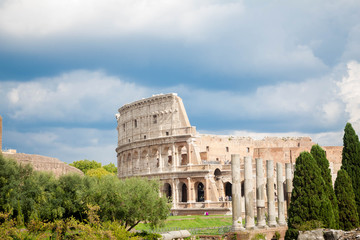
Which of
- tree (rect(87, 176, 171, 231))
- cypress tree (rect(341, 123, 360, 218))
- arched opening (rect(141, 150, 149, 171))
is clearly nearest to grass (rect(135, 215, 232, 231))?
tree (rect(87, 176, 171, 231))

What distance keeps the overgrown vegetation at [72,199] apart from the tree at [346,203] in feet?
39.3

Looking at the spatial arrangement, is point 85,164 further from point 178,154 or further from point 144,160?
point 178,154

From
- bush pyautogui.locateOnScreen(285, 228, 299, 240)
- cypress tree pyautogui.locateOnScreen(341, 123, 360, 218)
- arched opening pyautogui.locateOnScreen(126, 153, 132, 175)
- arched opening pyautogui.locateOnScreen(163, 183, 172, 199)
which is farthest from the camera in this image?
arched opening pyautogui.locateOnScreen(126, 153, 132, 175)

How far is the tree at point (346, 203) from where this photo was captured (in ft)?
101

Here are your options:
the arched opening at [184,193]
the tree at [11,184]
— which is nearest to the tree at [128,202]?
the tree at [11,184]

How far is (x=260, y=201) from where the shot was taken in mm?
32906

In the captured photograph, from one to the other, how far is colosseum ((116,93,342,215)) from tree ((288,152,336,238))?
20.2 metres

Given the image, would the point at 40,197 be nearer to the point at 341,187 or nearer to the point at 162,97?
the point at 341,187

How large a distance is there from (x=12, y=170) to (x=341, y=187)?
21620 mm

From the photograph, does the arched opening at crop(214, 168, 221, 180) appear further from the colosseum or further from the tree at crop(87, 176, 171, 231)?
the tree at crop(87, 176, 171, 231)

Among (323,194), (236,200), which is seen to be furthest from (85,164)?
(323,194)

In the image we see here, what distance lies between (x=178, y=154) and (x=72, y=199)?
28.0 meters

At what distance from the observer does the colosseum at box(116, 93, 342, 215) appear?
53094mm

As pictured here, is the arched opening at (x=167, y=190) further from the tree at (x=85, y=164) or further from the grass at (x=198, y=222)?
the tree at (x=85, y=164)
